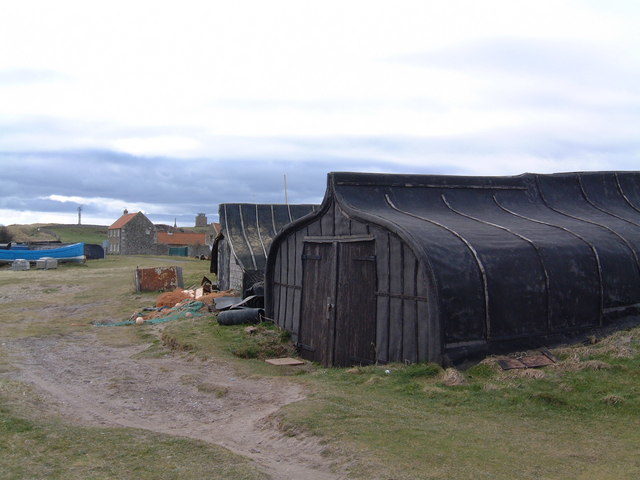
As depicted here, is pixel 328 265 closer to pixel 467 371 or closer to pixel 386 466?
pixel 467 371

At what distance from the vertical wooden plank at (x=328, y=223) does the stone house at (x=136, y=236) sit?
200 feet

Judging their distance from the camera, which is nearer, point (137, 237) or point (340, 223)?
point (340, 223)

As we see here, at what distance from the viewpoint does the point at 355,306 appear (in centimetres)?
1400

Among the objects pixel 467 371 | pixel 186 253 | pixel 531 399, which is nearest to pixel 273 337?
pixel 467 371

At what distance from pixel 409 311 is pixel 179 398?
4386 mm

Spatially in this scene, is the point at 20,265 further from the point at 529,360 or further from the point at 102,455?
the point at 529,360

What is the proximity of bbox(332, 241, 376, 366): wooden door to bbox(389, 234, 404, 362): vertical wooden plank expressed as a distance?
2.02 ft

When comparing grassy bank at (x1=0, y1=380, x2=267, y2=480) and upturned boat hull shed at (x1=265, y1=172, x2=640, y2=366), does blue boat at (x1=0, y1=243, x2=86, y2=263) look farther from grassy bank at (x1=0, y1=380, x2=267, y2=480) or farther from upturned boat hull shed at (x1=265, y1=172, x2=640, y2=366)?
grassy bank at (x1=0, y1=380, x2=267, y2=480)

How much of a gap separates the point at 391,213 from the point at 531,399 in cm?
589

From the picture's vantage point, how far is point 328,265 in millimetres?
15344

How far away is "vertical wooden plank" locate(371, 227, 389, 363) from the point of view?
12922 millimetres

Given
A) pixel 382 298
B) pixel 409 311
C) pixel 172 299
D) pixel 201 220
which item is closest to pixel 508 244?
pixel 409 311

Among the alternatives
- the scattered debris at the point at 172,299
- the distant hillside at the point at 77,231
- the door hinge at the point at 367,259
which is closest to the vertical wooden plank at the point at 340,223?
the door hinge at the point at 367,259

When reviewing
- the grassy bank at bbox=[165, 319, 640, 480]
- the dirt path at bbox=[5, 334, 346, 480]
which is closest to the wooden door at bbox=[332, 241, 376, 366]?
the grassy bank at bbox=[165, 319, 640, 480]
